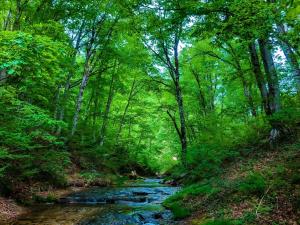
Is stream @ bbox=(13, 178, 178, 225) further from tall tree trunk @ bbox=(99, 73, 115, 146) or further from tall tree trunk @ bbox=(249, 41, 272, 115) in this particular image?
tall tree trunk @ bbox=(99, 73, 115, 146)

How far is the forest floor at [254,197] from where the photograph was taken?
5918 mm

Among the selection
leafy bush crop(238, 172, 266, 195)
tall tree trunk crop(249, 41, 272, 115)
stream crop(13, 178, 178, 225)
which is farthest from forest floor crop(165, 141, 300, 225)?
tall tree trunk crop(249, 41, 272, 115)

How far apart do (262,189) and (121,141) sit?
22345mm

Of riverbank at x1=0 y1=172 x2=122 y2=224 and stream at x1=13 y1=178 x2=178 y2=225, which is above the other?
riverbank at x1=0 y1=172 x2=122 y2=224

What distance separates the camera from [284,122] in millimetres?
10375

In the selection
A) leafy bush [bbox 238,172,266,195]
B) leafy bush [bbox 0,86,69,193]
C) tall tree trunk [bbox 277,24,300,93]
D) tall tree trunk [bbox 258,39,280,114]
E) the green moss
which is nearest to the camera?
leafy bush [bbox 238,172,266,195]

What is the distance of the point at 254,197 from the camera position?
270 inches

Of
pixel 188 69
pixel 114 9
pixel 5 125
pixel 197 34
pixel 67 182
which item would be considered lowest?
pixel 67 182

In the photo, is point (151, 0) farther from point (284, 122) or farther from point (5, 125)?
point (5, 125)

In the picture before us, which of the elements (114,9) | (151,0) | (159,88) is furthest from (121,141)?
(151,0)

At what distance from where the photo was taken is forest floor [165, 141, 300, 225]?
5918 millimetres

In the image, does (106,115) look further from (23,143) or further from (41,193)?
(23,143)

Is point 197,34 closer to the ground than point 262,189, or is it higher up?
higher up

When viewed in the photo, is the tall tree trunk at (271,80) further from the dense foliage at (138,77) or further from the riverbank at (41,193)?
the riverbank at (41,193)
